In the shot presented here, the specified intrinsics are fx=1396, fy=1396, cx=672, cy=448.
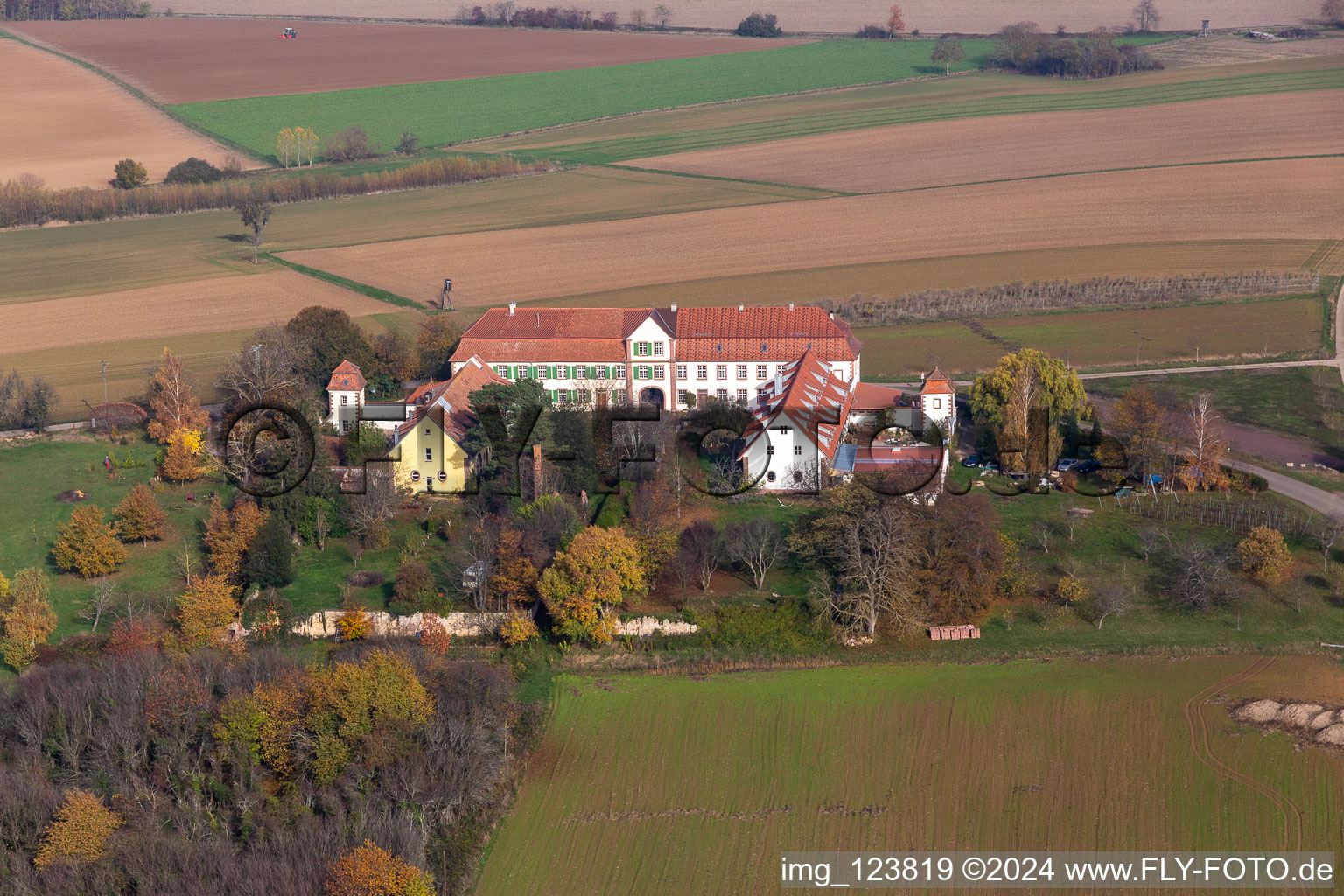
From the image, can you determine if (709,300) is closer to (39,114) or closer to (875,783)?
(875,783)

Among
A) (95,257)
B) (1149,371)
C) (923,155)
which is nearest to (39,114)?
(95,257)

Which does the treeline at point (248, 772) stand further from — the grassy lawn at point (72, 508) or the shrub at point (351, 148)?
the shrub at point (351, 148)

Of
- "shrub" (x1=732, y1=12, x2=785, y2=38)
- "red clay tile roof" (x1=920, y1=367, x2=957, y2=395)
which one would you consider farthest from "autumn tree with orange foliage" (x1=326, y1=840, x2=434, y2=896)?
"shrub" (x1=732, y1=12, x2=785, y2=38)

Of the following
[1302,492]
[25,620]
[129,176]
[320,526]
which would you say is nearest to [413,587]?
[320,526]

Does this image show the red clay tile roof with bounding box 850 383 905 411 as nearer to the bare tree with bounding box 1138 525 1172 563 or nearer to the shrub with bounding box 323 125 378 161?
the bare tree with bounding box 1138 525 1172 563

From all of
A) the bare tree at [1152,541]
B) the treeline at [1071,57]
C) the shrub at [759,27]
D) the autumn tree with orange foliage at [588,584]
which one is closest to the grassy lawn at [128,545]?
the autumn tree with orange foliage at [588,584]

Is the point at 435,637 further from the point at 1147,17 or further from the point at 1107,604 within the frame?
the point at 1147,17
